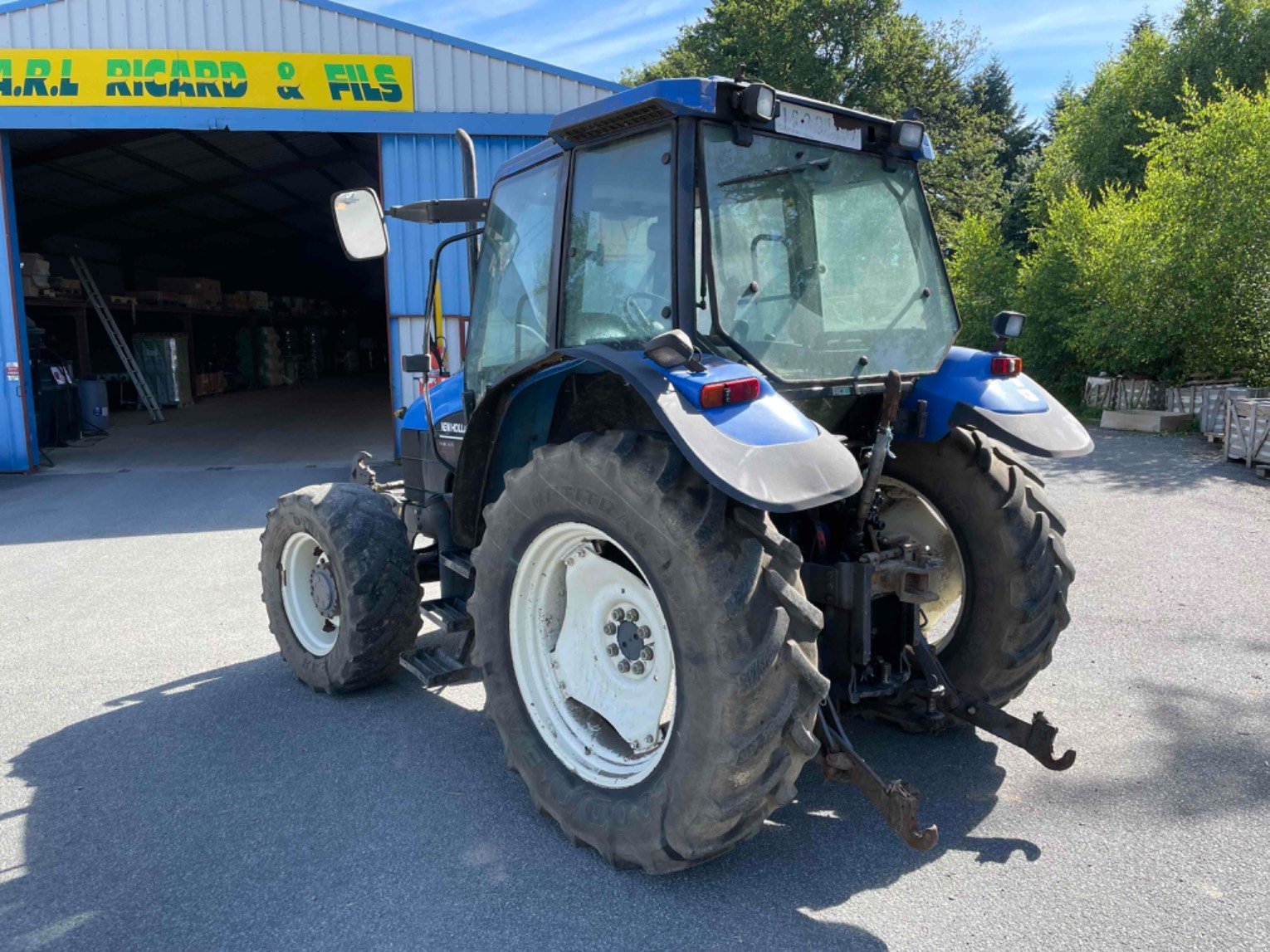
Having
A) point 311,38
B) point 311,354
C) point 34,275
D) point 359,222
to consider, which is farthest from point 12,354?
point 311,354

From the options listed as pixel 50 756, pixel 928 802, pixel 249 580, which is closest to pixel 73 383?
pixel 249 580

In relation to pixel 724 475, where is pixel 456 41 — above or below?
above

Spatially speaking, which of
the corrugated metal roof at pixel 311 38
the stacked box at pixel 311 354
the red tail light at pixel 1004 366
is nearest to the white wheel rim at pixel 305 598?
the red tail light at pixel 1004 366

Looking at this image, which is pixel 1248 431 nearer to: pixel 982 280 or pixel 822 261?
pixel 822 261

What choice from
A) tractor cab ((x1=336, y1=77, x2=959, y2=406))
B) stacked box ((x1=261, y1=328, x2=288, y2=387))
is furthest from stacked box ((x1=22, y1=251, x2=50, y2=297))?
tractor cab ((x1=336, y1=77, x2=959, y2=406))

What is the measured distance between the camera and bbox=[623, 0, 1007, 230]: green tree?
2978cm

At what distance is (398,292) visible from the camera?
39.8ft

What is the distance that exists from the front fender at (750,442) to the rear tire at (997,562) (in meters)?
1.10

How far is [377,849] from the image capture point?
3.24 meters

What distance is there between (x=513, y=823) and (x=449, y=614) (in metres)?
1.22

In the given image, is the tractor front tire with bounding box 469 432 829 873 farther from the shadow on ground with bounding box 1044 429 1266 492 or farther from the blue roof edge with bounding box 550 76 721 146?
the shadow on ground with bounding box 1044 429 1266 492

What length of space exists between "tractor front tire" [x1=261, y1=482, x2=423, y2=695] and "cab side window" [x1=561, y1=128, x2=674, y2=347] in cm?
155

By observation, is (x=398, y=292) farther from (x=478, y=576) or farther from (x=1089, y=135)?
(x=1089, y=135)

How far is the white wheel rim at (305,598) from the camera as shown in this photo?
4.78 m
